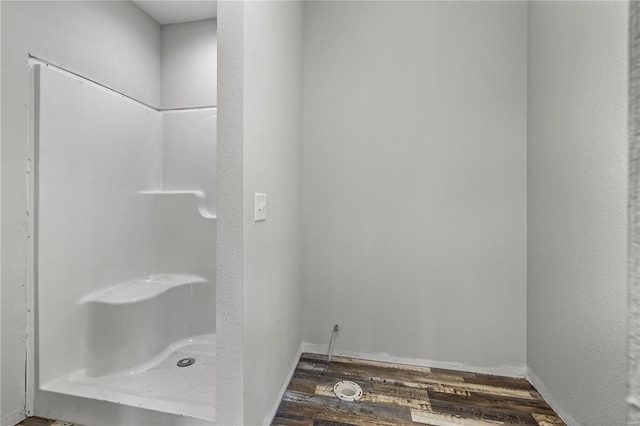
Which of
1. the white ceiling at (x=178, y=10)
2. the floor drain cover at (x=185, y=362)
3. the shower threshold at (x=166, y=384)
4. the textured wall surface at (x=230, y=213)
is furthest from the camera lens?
the white ceiling at (x=178, y=10)

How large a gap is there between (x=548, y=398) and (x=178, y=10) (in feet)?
11.6

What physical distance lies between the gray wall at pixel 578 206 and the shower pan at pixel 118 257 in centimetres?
169

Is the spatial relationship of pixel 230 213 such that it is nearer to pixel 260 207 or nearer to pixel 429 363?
pixel 260 207

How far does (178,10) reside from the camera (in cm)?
222

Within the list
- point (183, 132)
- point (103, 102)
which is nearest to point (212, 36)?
point (183, 132)

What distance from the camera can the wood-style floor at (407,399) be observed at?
143 centimetres

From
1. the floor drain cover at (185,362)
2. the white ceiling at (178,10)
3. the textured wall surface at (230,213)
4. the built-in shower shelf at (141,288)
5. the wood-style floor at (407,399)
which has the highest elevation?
the white ceiling at (178,10)

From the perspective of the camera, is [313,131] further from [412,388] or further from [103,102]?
[412,388]

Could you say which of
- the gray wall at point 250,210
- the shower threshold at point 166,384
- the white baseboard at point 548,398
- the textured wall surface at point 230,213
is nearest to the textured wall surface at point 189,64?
the gray wall at point 250,210

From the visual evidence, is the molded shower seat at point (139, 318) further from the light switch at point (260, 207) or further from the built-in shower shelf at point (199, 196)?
the light switch at point (260, 207)

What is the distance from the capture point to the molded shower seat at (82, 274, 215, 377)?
172 cm

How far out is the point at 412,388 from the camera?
1.68 m

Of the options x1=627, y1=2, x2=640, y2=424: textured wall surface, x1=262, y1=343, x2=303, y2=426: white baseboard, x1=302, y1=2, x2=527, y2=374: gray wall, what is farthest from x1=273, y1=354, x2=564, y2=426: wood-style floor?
x1=627, y1=2, x2=640, y2=424: textured wall surface

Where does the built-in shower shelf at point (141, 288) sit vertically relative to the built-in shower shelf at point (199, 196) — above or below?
below
